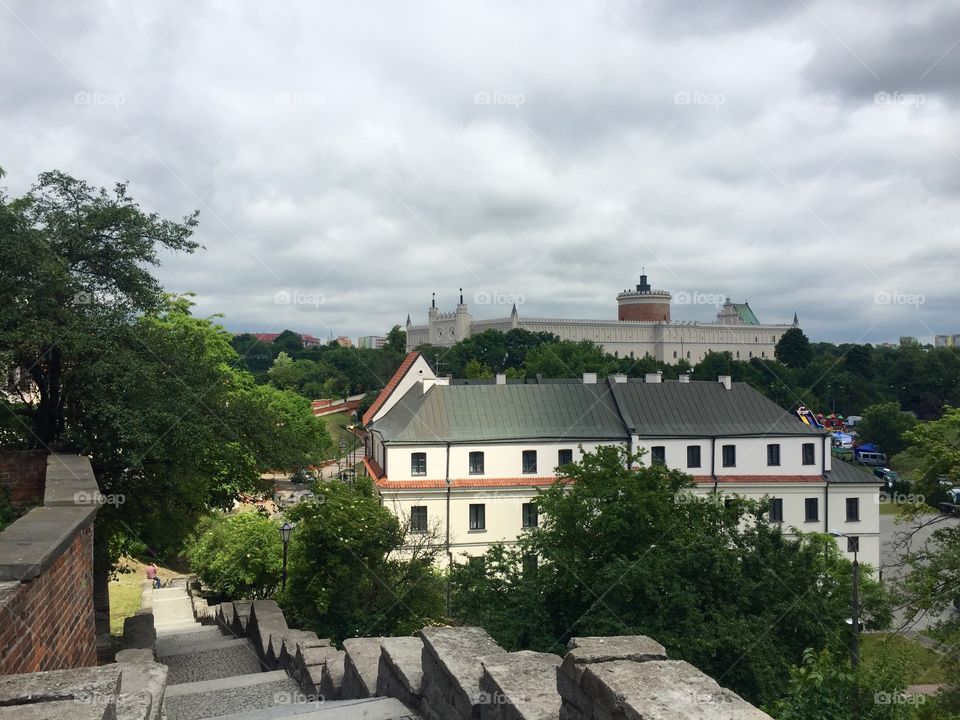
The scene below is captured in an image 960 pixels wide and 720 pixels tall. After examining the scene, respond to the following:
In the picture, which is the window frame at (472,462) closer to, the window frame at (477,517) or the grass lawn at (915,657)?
the window frame at (477,517)

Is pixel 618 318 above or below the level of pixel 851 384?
above

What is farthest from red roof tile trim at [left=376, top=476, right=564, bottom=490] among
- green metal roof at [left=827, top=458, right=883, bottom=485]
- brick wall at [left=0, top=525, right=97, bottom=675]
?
brick wall at [left=0, top=525, right=97, bottom=675]

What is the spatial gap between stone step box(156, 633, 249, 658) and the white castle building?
5606 inches

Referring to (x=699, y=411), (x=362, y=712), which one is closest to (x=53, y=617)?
(x=362, y=712)

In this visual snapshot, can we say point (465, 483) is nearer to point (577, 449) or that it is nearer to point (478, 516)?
Result: point (478, 516)

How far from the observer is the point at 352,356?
383 ft

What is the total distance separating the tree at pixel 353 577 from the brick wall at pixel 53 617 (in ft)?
21.2

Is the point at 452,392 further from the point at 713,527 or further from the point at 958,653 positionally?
the point at 958,653

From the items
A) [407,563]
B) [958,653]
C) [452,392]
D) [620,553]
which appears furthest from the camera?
[452,392]

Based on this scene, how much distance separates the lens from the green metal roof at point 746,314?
191m

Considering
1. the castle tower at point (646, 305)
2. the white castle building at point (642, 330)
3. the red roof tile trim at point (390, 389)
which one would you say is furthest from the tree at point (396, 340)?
the red roof tile trim at point (390, 389)

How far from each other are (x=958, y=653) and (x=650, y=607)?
5581mm

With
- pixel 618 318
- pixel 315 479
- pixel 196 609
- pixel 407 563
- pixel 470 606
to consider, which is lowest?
pixel 196 609

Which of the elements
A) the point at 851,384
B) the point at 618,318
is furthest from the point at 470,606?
the point at 618,318
